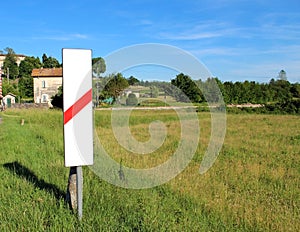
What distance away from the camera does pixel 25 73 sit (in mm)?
73500

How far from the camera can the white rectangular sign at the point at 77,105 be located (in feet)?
9.48

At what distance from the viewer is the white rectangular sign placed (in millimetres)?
2891

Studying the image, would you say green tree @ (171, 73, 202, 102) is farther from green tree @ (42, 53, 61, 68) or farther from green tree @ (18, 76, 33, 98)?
green tree @ (42, 53, 61, 68)

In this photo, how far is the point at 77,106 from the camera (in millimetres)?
2945

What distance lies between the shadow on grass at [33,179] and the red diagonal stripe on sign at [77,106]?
3.98 feet

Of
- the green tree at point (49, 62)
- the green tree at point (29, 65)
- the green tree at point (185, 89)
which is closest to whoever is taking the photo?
the green tree at point (185, 89)

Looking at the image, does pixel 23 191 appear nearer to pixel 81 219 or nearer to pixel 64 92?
pixel 81 219

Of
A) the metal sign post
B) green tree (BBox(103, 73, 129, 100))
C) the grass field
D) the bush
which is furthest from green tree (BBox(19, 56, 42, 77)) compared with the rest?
the metal sign post

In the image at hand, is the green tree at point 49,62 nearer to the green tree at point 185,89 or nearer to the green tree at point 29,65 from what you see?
the green tree at point 29,65

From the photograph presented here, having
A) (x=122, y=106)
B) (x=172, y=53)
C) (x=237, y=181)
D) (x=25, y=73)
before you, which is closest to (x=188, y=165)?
(x=237, y=181)

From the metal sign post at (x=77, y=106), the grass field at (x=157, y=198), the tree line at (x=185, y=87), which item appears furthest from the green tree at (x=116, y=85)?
the metal sign post at (x=77, y=106)

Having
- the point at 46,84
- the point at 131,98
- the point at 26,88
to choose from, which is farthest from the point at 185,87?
the point at 26,88

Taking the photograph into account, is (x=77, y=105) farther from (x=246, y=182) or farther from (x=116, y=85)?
(x=246, y=182)

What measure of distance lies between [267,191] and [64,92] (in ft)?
11.7
